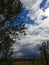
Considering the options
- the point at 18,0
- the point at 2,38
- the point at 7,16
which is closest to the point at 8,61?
the point at 2,38

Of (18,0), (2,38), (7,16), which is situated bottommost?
(2,38)

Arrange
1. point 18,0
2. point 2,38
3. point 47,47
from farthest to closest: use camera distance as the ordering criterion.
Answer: point 47,47, point 18,0, point 2,38

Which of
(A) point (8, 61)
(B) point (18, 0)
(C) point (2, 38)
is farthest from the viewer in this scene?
(B) point (18, 0)

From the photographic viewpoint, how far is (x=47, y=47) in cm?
6469

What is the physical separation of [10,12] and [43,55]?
36.5 metres

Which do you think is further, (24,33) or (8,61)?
(24,33)

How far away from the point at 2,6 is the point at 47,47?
35.7m

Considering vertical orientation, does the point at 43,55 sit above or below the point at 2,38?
below

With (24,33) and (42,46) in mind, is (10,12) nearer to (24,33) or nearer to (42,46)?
(24,33)

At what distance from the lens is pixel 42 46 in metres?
66.0

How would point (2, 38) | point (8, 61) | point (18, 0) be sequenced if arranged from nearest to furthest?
point (8, 61)
point (2, 38)
point (18, 0)

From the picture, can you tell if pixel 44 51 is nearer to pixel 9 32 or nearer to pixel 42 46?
pixel 42 46

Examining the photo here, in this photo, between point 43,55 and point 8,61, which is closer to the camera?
point 8,61

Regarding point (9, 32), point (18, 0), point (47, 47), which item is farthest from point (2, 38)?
point (47, 47)
